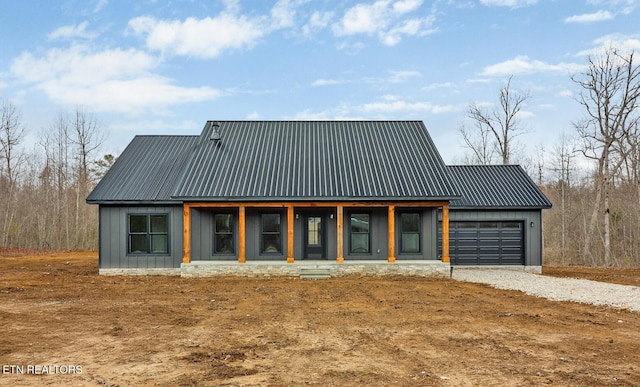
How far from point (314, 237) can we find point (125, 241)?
6.58 m

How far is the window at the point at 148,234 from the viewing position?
50.0 ft

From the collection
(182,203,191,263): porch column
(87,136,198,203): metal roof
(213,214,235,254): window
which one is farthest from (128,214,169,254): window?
(213,214,235,254): window

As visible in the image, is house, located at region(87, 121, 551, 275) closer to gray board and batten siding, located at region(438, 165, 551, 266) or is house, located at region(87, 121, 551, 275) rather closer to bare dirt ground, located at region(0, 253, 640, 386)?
gray board and batten siding, located at region(438, 165, 551, 266)

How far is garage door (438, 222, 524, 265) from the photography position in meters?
16.9

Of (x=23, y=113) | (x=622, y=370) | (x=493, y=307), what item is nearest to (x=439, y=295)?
(x=493, y=307)

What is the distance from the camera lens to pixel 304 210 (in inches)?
597

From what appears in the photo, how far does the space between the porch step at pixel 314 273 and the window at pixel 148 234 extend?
501 cm

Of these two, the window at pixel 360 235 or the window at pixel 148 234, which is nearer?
the window at pixel 360 235

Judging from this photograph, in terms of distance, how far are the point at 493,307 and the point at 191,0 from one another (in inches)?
615

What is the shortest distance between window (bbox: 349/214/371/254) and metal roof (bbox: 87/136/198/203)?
20.6 ft

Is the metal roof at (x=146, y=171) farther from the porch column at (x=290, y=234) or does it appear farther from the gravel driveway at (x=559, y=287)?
the gravel driveway at (x=559, y=287)

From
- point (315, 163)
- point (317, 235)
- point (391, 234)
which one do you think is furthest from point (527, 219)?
point (315, 163)

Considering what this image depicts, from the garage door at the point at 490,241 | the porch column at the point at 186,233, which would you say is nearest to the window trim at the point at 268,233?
the porch column at the point at 186,233

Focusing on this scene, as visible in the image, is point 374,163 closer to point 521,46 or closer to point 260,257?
point 260,257
